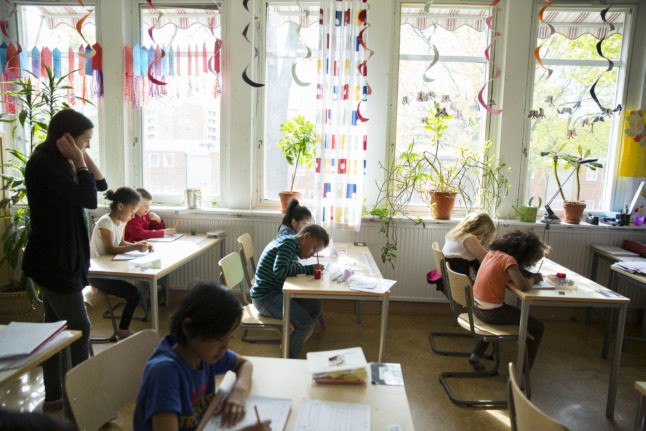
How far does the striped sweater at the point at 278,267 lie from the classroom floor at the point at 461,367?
2.25ft

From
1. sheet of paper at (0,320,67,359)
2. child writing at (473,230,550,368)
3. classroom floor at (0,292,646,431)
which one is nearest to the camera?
sheet of paper at (0,320,67,359)

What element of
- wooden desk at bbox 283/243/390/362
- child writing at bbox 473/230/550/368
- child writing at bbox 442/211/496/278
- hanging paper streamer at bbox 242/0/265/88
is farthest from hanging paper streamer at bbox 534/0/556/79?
wooden desk at bbox 283/243/390/362

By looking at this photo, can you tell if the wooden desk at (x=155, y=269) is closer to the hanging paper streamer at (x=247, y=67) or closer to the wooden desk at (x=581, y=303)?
the hanging paper streamer at (x=247, y=67)

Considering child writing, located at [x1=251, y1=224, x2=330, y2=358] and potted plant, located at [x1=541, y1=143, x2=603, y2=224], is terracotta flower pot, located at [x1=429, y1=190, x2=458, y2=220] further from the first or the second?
child writing, located at [x1=251, y1=224, x2=330, y2=358]

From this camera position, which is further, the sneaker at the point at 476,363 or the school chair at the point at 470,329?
the sneaker at the point at 476,363

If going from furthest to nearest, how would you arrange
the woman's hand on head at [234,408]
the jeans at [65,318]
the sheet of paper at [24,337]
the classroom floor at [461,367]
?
the classroom floor at [461,367]
the jeans at [65,318]
the sheet of paper at [24,337]
the woman's hand on head at [234,408]

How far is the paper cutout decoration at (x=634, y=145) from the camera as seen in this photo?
4000 millimetres

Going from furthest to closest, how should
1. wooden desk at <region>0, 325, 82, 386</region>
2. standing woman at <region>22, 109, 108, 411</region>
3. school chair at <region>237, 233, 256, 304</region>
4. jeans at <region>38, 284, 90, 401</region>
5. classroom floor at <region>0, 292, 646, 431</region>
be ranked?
school chair at <region>237, 233, 256, 304</region> < classroom floor at <region>0, 292, 646, 431</region> < jeans at <region>38, 284, 90, 401</region> < standing woman at <region>22, 109, 108, 411</region> < wooden desk at <region>0, 325, 82, 386</region>

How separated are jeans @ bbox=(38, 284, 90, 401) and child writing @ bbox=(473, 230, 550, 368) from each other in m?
2.44

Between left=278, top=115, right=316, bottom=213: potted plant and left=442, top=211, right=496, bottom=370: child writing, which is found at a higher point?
left=278, top=115, right=316, bottom=213: potted plant

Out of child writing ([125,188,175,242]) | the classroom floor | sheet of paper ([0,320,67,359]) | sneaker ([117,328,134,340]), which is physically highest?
child writing ([125,188,175,242])

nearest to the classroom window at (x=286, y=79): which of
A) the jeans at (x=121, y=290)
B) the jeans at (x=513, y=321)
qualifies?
the jeans at (x=121, y=290)

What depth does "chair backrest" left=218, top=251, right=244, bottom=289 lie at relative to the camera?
2.73m

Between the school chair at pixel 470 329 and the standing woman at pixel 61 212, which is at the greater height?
the standing woman at pixel 61 212
